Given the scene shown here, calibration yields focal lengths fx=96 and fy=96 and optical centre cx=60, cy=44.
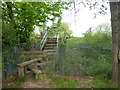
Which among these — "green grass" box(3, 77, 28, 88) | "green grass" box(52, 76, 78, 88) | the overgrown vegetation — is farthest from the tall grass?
"green grass" box(3, 77, 28, 88)

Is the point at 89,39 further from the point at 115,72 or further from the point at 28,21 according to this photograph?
the point at 28,21

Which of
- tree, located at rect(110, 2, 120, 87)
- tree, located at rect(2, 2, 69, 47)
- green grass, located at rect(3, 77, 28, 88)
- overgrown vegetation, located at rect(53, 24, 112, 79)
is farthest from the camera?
tree, located at rect(2, 2, 69, 47)

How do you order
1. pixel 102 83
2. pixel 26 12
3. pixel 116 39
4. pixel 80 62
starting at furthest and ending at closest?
pixel 26 12 < pixel 80 62 < pixel 102 83 < pixel 116 39

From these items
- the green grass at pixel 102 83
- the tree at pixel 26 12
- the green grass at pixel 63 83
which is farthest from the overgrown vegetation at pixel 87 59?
the tree at pixel 26 12

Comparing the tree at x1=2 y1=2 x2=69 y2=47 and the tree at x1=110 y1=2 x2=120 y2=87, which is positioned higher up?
the tree at x1=2 y1=2 x2=69 y2=47

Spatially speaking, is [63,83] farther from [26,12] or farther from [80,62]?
[26,12]

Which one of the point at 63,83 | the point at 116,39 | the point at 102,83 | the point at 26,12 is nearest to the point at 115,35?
the point at 116,39

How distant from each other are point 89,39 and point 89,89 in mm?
3250

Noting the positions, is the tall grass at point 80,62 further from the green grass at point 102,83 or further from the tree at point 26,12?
the tree at point 26,12

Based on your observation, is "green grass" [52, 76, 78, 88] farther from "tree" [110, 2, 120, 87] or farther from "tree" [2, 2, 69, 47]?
"tree" [2, 2, 69, 47]

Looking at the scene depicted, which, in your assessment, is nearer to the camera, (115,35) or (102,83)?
(115,35)

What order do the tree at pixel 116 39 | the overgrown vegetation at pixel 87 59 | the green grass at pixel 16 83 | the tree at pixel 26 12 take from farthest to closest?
the tree at pixel 26 12 < the overgrown vegetation at pixel 87 59 < the green grass at pixel 16 83 < the tree at pixel 116 39

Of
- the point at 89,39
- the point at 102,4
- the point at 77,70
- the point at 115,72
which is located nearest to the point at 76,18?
the point at 102,4

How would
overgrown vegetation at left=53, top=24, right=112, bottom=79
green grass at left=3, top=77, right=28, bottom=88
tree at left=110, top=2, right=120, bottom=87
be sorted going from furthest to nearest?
overgrown vegetation at left=53, top=24, right=112, bottom=79 < green grass at left=3, top=77, right=28, bottom=88 < tree at left=110, top=2, right=120, bottom=87
